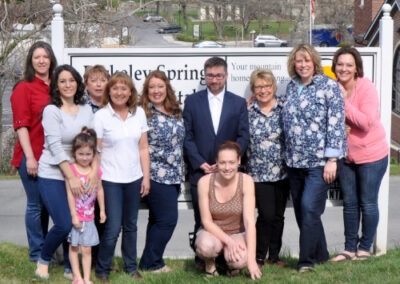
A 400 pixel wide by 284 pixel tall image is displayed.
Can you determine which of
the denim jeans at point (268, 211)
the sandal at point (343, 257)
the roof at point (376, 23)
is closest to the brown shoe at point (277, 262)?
the denim jeans at point (268, 211)

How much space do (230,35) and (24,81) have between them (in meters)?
57.6

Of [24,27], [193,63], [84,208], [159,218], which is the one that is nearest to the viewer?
[84,208]

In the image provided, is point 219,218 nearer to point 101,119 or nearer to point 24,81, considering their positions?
point 101,119

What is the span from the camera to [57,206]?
593 cm

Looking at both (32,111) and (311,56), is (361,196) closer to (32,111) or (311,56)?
(311,56)

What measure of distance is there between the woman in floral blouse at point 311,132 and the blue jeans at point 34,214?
7.54 feet

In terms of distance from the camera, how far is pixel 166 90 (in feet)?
21.1

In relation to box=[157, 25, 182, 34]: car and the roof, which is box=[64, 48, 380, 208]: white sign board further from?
box=[157, 25, 182, 34]: car

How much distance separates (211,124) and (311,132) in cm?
92

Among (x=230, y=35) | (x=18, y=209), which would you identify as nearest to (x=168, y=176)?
(x=18, y=209)

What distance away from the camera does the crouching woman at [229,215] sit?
6070mm

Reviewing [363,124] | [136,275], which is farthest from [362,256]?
[136,275]

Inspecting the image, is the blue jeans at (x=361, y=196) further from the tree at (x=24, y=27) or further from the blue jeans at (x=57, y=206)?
the tree at (x=24, y=27)

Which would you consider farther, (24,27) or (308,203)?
(24,27)
